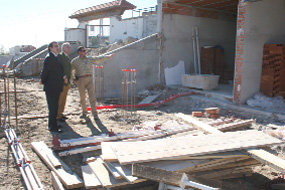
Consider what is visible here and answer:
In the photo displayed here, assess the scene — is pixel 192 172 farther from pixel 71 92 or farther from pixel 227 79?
pixel 227 79

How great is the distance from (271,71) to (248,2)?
2.37m

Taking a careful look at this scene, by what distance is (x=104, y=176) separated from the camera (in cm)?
366

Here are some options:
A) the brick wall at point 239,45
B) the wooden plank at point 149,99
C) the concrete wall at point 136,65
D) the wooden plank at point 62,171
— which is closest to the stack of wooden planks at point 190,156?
the wooden plank at point 62,171

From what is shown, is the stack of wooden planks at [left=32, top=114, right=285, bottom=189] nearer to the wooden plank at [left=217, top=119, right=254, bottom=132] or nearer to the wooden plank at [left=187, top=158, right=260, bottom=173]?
A: the wooden plank at [left=187, top=158, right=260, bottom=173]

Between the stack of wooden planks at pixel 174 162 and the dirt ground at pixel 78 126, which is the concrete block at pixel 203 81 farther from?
the stack of wooden planks at pixel 174 162

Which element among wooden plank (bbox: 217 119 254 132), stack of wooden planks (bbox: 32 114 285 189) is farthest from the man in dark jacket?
wooden plank (bbox: 217 119 254 132)

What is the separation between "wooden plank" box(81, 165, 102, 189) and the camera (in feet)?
11.8

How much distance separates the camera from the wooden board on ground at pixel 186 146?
3711mm

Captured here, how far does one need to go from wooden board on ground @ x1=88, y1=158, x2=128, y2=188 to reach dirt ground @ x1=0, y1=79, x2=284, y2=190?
315mm

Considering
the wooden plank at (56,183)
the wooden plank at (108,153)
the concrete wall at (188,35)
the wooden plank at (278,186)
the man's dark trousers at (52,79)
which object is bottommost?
the wooden plank at (278,186)

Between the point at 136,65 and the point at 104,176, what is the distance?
8450mm

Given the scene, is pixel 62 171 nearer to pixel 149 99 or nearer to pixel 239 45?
pixel 149 99

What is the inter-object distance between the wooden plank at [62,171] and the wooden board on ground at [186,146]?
706 millimetres

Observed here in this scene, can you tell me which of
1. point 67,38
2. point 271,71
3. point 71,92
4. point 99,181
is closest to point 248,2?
point 271,71
